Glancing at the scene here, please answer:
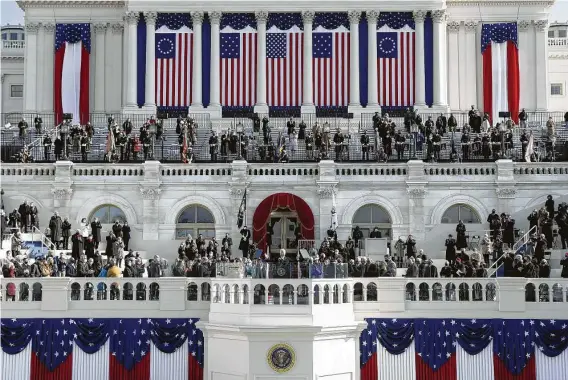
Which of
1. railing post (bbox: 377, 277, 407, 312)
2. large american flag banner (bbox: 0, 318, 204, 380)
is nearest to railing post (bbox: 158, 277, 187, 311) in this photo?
large american flag banner (bbox: 0, 318, 204, 380)

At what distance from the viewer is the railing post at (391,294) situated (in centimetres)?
4331

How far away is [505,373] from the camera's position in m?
43.3

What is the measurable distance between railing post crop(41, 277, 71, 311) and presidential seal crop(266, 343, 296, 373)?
27.8ft

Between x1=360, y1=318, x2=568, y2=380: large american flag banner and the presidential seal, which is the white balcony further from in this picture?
the presidential seal

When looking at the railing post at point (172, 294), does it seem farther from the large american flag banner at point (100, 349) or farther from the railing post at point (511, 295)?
the railing post at point (511, 295)

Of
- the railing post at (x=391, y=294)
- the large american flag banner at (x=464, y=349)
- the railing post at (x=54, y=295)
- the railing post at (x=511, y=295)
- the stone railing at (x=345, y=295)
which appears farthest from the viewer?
the railing post at (x=54, y=295)

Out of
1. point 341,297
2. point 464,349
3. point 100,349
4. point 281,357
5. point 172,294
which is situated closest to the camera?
point 281,357

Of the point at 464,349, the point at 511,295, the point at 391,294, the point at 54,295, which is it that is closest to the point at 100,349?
the point at 54,295

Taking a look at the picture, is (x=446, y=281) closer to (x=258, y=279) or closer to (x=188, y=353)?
(x=258, y=279)

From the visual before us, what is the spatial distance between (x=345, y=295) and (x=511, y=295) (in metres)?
6.22

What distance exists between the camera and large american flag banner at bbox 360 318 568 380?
43.1 meters

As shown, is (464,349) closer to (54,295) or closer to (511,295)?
(511,295)

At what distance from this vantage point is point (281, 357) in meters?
40.8

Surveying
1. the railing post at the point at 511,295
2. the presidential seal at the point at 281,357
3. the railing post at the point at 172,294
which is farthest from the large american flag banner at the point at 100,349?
the railing post at the point at 511,295
